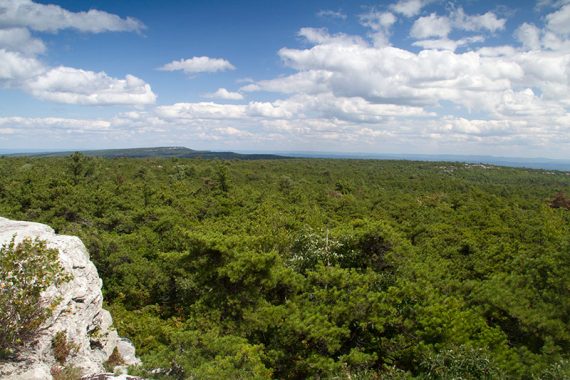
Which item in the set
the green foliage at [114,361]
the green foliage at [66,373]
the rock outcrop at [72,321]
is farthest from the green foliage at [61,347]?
the green foliage at [114,361]

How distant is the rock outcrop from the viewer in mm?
9016

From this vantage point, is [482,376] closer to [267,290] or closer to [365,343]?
[365,343]

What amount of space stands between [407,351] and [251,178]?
76051mm

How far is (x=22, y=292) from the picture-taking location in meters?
8.65

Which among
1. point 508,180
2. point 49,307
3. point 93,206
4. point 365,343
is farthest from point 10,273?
point 508,180

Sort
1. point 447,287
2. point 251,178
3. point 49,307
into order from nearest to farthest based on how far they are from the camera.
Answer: point 49,307 → point 447,287 → point 251,178

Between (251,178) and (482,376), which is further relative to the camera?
(251,178)

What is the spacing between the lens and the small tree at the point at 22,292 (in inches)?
334

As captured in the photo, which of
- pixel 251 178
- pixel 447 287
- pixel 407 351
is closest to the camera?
pixel 407 351

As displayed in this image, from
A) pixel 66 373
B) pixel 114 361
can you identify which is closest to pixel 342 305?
pixel 114 361

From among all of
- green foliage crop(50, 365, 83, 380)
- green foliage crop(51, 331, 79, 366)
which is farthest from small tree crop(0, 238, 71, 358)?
green foliage crop(50, 365, 83, 380)

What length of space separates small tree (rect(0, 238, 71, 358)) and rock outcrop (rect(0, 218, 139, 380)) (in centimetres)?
46

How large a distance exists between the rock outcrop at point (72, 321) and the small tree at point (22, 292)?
0.46m

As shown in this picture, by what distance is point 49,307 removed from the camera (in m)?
9.67
